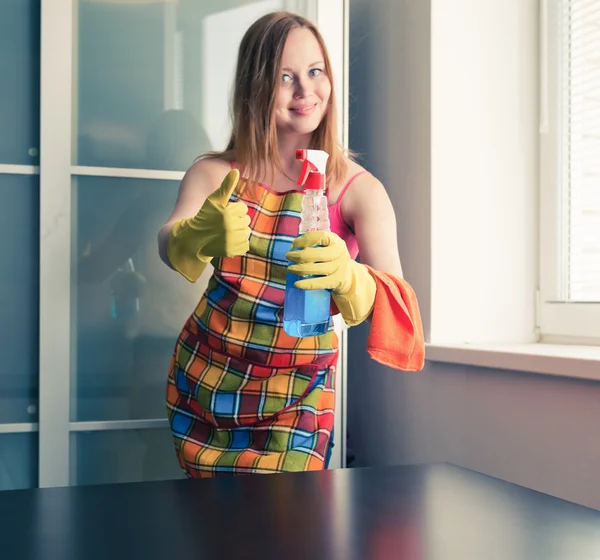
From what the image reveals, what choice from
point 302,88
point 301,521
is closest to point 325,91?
point 302,88

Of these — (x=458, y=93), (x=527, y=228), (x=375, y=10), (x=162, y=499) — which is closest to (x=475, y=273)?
(x=527, y=228)

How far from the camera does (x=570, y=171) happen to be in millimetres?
1913

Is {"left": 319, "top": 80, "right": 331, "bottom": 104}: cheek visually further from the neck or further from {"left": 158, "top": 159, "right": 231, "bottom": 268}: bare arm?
{"left": 158, "top": 159, "right": 231, "bottom": 268}: bare arm

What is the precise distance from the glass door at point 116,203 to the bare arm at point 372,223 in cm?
54

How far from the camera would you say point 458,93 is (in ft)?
6.28

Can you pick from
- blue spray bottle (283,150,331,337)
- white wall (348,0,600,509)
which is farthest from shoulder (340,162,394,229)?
white wall (348,0,600,509)

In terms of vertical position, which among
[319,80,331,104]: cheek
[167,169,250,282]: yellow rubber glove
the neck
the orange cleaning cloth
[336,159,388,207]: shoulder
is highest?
[319,80,331,104]: cheek

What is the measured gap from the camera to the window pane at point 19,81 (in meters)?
1.75

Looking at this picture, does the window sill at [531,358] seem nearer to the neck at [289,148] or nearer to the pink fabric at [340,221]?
the pink fabric at [340,221]

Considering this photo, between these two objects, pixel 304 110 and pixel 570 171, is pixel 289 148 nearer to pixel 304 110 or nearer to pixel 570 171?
pixel 304 110

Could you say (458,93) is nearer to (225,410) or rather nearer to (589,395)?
(589,395)

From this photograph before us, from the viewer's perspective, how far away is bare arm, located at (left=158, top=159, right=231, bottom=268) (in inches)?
54.7

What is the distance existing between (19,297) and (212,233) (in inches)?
31.9

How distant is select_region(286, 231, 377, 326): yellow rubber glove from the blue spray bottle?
2 centimetres
